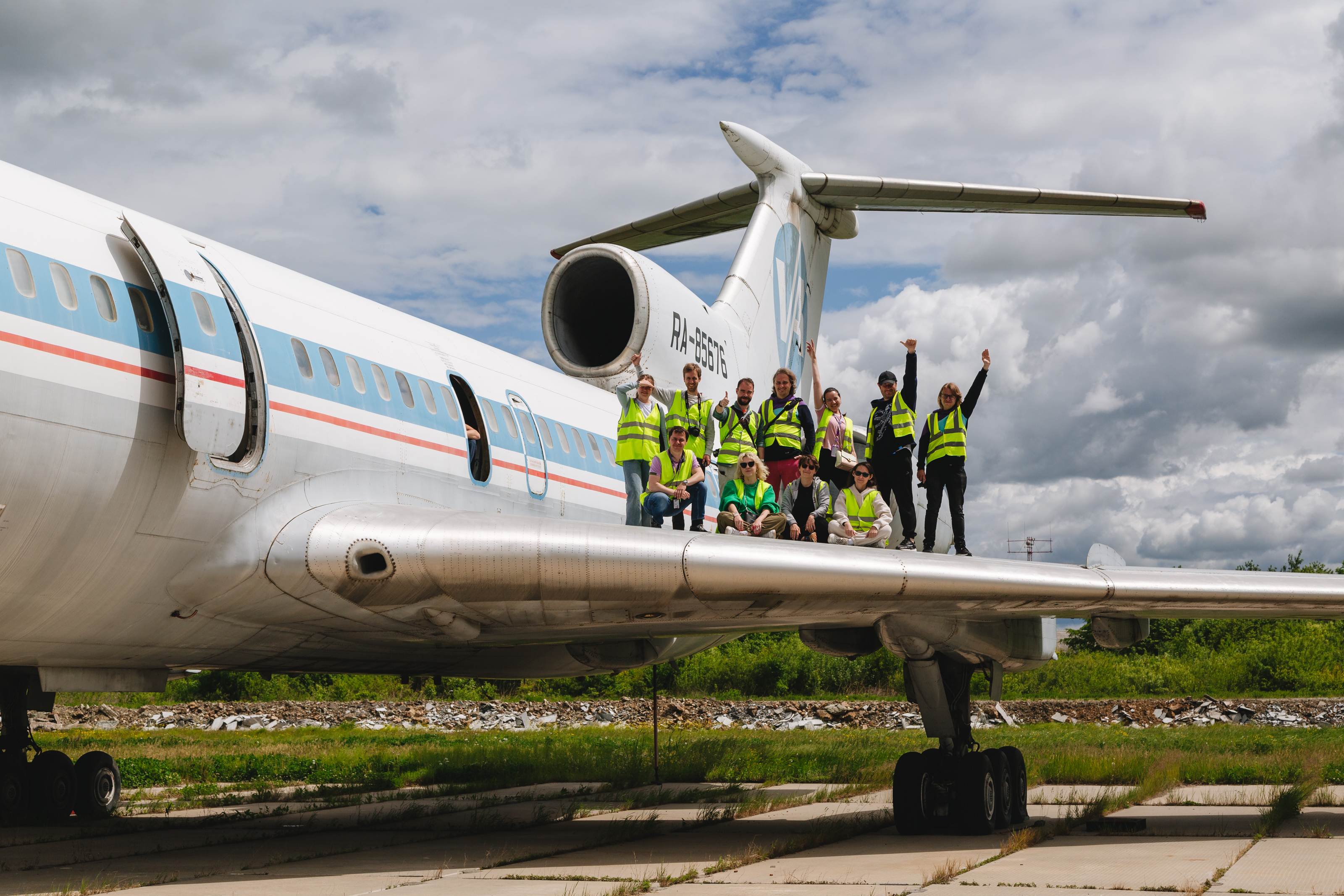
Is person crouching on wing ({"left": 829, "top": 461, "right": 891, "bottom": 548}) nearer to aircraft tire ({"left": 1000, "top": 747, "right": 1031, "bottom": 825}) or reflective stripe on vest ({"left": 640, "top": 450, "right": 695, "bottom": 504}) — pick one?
reflective stripe on vest ({"left": 640, "top": 450, "right": 695, "bottom": 504})

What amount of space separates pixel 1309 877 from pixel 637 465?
6544 mm

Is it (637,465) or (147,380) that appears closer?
(147,380)

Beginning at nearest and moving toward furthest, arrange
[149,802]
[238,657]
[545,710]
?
[238,657] → [149,802] → [545,710]

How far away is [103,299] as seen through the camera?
8.44m

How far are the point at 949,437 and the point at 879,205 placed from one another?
794 cm

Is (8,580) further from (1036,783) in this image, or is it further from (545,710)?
(545,710)

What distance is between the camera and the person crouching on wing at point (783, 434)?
1267cm

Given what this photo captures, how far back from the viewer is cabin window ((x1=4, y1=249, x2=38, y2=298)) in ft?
25.8

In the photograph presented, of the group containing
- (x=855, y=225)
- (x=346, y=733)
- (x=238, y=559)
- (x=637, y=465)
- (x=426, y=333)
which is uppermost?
(x=855, y=225)

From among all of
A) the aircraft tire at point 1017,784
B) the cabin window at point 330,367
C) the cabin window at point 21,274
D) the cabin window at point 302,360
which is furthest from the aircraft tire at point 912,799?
the cabin window at point 21,274

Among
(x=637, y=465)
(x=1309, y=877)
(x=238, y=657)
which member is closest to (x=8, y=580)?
(x=238, y=657)

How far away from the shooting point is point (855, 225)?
20.9 metres

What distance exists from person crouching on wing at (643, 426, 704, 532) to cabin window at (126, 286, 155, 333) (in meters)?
4.74

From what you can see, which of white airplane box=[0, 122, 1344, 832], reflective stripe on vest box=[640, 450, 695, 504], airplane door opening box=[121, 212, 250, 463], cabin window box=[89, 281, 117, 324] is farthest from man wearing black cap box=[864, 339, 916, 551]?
cabin window box=[89, 281, 117, 324]
